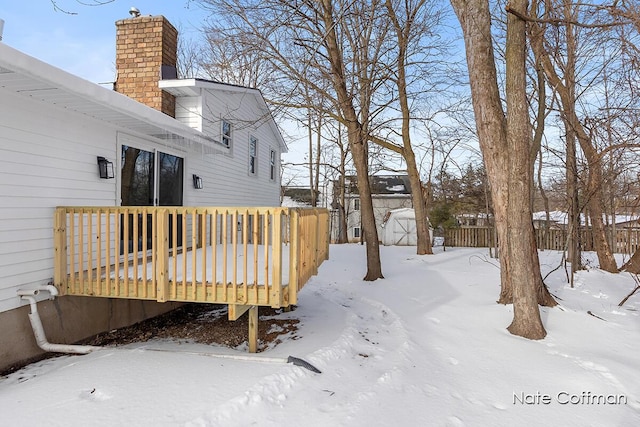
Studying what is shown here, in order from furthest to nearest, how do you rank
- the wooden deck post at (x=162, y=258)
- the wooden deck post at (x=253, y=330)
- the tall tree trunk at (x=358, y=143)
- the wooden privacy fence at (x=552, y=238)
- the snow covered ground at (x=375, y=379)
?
the wooden privacy fence at (x=552, y=238), the tall tree trunk at (x=358, y=143), the wooden deck post at (x=253, y=330), the wooden deck post at (x=162, y=258), the snow covered ground at (x=375, y=379)

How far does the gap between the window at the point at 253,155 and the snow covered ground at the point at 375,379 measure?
21.1 ft

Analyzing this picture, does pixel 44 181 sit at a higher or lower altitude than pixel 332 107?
lower

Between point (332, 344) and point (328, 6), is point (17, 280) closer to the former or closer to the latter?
point (332, 344)

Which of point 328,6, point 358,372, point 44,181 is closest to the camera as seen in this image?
point 358,372

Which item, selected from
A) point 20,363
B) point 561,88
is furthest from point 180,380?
point 561,88

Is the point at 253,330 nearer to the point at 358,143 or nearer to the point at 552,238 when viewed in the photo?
the point at 358,143

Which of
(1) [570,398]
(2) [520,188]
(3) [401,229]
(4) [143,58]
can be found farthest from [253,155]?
(3) [401,229]

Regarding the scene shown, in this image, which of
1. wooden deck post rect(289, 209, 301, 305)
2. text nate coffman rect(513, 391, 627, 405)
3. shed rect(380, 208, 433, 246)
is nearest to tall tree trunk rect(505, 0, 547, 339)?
text nate coffman rect(513, 391, 627, 405)

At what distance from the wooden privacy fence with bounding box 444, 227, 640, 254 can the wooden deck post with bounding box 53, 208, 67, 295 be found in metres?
12.5

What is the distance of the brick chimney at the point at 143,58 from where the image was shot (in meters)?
7.22

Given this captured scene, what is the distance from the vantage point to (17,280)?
3.90 meters

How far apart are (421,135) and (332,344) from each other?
50.8 ft

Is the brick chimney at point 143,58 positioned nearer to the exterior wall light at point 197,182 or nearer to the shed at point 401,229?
the exterior wall light at point 197,182

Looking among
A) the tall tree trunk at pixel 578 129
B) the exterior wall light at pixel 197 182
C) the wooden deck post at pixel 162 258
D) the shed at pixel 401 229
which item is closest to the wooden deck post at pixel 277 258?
the wooden deck post at pixel 162 258
